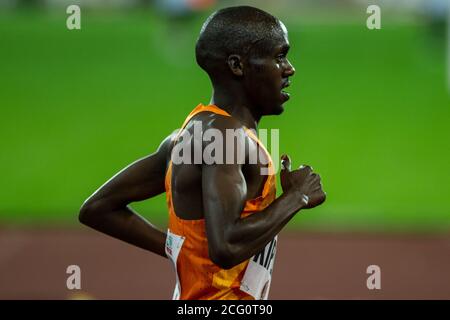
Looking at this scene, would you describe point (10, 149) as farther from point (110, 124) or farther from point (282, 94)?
point (282, 94)

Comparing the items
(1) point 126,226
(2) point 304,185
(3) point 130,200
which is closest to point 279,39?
(2) point 304,185

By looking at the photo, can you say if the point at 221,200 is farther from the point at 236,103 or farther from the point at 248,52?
the point at 248,52

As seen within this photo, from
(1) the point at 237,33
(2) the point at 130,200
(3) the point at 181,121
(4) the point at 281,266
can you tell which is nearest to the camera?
(1) the point at 237,33

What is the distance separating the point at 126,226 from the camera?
3.51m

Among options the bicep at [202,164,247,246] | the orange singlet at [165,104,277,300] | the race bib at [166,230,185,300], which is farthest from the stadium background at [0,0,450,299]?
the bicep at [202,164,247,246]

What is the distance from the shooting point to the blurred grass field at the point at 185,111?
32.6 feet

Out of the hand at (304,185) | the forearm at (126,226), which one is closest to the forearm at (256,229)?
the hand at (304,185)

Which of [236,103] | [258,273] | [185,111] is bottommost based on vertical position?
[258,273]

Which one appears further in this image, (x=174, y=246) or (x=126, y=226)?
(x=126, y=226)

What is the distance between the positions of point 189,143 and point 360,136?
10450mm

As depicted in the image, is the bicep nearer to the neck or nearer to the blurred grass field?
the neck

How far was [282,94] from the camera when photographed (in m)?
3.06

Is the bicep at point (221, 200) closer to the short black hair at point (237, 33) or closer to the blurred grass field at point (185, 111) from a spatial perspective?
the short black hair at point (237, 33)

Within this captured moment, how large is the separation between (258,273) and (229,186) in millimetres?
492
